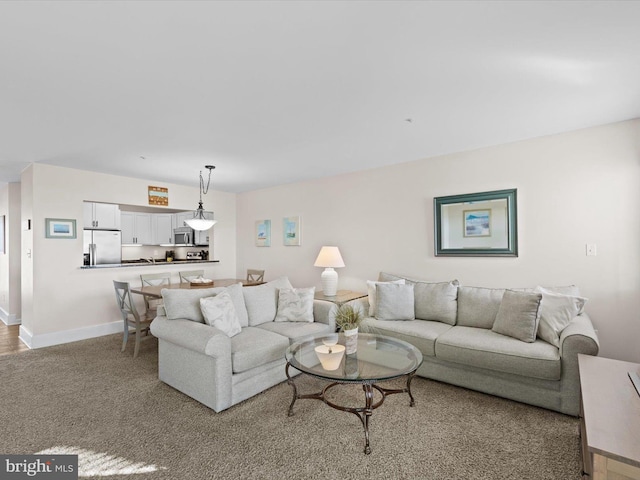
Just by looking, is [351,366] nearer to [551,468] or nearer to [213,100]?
[551,468]

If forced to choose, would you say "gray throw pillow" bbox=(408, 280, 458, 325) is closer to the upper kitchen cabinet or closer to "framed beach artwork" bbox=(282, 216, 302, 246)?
"framed beach artwork" bbox=(282, 216, 302, 246)

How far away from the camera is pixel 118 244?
5465 mm

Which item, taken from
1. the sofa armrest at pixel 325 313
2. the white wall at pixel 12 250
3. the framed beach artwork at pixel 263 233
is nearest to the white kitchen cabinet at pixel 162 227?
the white wall at pixel 12 250

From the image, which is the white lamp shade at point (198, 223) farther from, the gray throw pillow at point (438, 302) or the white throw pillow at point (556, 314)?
the white throw pillow at point (556, 314)

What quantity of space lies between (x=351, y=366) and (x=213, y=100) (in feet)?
7.57

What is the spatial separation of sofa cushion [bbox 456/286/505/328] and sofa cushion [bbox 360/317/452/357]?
22 centimetres

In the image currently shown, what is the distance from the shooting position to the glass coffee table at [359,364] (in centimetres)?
217

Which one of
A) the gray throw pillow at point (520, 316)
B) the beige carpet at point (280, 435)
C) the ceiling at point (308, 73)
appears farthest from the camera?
the gray throw pillow at point (520, 316)

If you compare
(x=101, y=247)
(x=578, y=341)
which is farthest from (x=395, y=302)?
(x=101, y=247)

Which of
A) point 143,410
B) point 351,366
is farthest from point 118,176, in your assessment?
point 351,366

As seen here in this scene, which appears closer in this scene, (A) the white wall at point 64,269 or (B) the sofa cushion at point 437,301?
(B) the sofa cushion at point 437,301

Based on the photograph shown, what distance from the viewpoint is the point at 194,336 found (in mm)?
2641

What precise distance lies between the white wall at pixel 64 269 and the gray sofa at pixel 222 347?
2.50 m

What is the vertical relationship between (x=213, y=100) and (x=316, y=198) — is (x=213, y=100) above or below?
above
